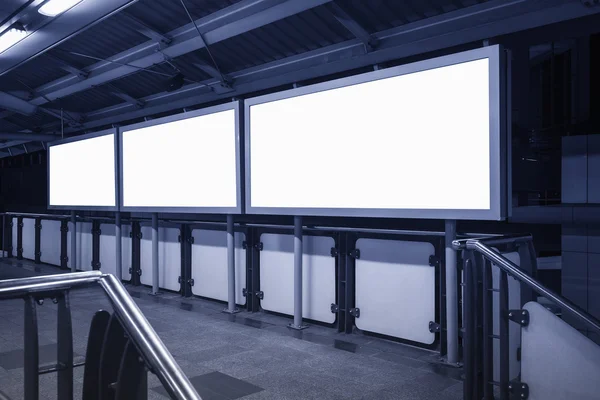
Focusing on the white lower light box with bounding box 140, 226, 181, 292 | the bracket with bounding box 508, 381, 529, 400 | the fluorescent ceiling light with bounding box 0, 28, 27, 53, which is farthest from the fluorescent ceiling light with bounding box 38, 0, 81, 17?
the bracket with bounding box 508, 381, 529, 400

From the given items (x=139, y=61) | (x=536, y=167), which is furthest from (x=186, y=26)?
(x=536, y=167)

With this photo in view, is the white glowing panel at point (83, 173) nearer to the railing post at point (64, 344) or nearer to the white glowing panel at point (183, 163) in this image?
the white glowing panel at point (183, 163)

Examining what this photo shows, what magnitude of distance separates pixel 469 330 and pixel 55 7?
4.31 metres

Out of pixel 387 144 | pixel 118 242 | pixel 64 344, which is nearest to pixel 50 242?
pixel 118 242

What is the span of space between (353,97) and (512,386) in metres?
2.83

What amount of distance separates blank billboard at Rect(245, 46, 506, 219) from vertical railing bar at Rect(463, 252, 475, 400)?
1.10 meters

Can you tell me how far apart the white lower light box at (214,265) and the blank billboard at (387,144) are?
886mm

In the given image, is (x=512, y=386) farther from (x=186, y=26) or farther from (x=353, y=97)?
(x=186, y=26)

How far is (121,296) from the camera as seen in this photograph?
1.73 meters

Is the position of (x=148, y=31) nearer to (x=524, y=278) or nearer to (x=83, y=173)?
(x=83, y=173)

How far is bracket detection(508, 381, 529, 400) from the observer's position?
2.61m

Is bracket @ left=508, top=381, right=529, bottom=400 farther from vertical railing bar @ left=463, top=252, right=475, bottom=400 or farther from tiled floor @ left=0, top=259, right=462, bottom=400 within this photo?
tiled floor @ left=0, top=259, right=462, bottom=400

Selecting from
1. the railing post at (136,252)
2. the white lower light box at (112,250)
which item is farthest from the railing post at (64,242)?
the railing post at (136,252)

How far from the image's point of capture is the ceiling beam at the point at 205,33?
15.8 ft
